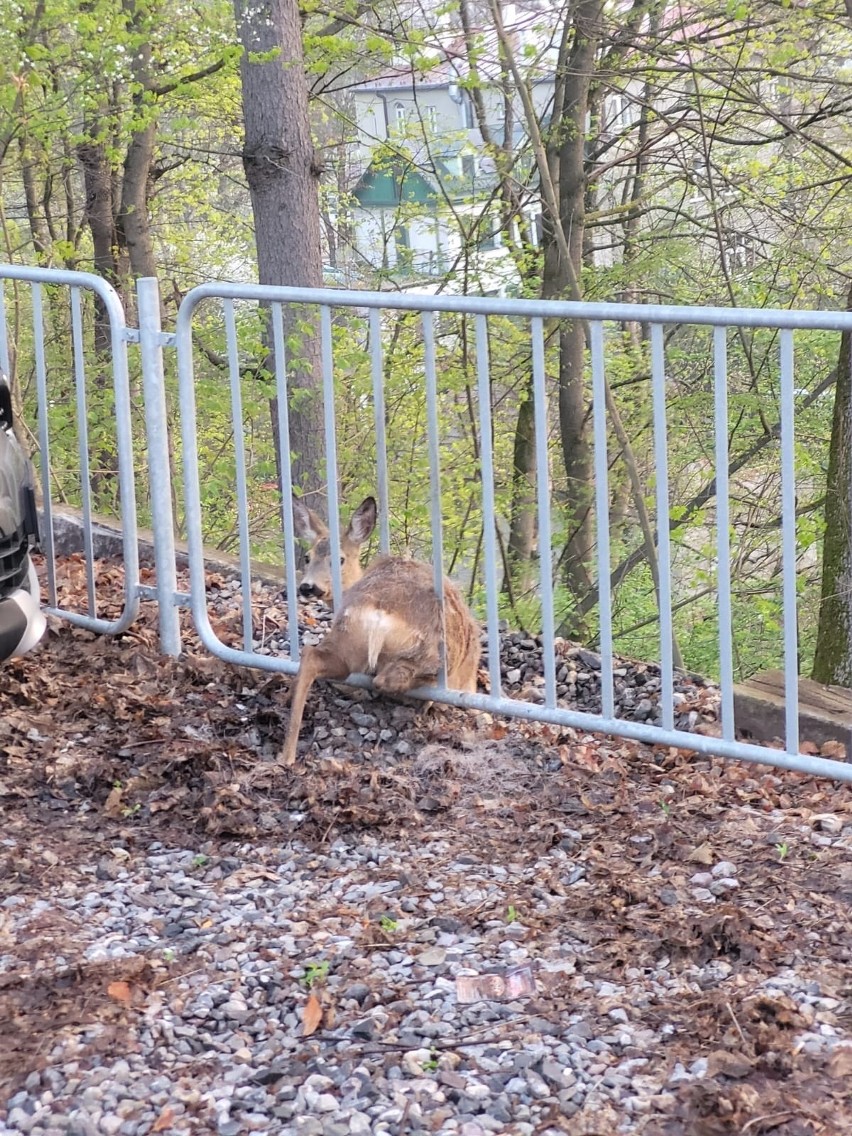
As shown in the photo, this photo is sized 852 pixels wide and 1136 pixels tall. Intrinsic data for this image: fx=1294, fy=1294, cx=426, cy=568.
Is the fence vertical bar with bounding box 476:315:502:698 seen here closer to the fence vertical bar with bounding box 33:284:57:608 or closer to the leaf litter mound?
the leaf litter mound

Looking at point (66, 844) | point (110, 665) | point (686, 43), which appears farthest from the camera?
point (686, 43)

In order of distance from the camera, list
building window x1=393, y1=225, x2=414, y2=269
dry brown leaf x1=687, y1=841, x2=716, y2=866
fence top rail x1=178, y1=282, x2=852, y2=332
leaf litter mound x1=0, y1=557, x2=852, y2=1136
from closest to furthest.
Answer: leaf litter mound x1=0, y1=557, x2=852, y2=1136
fence top rail x1=178, y1=282, x2=852, y2=332
dry brown leaf x1=687, y1=841, x2=716, y2=866
building window x1=393, y1=225, x2=414, y2=269

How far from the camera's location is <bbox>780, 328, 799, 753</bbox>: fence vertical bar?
4273mm

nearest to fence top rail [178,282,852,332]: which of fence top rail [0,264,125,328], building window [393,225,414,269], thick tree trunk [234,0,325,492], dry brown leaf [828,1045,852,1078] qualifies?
fence top rail [0,264,125,328]

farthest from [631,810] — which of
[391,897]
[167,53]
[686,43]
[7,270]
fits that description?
[167,53]

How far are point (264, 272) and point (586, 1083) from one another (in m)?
8.23

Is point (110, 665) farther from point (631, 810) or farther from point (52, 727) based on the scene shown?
point (631, 810)

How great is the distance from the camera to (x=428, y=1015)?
3.43m

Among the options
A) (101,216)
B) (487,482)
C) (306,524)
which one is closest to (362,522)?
(306,524)

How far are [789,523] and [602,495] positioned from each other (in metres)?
0.70

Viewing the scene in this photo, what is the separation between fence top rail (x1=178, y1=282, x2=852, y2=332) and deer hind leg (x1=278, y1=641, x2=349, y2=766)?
147 centimetres

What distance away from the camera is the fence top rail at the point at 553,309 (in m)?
4.19

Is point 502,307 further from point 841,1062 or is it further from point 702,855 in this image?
point 841,1062

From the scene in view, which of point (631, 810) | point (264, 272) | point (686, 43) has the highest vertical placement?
point (686, 43)
